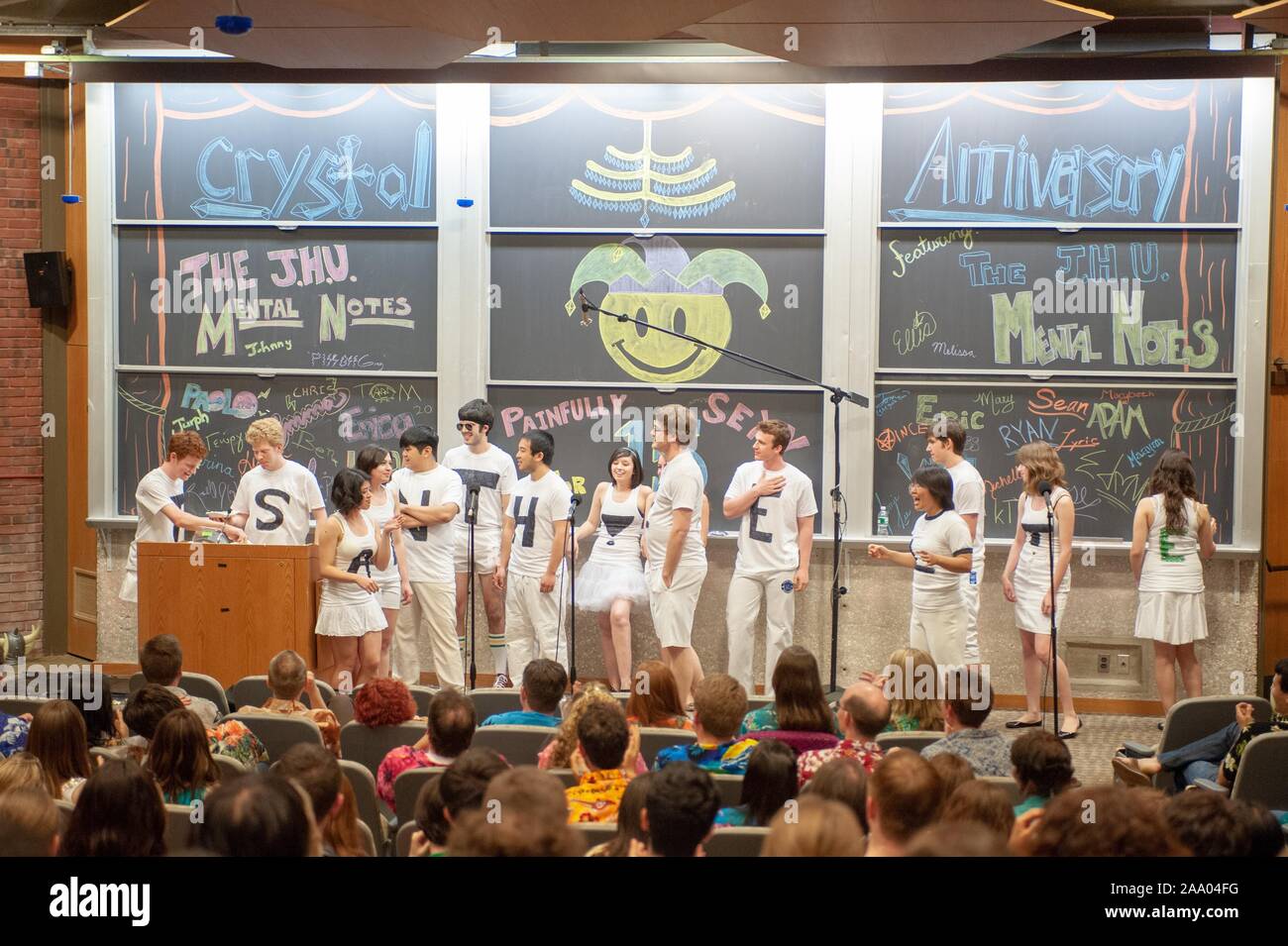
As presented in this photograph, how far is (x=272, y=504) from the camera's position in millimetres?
8188

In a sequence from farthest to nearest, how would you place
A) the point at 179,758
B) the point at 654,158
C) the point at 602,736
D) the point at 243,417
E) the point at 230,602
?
the point at 243,417 → the point at 654,158 → the point at 230,602 → the point at 602,736 → the point at 179,758

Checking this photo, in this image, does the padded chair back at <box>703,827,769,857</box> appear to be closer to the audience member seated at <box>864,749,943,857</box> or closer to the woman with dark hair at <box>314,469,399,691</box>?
the audience member seated at <box>864,749,943,857</box>

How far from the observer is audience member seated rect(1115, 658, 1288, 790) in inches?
196

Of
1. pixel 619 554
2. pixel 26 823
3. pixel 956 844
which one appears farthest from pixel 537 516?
pixel 956 844

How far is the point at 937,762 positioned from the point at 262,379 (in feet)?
21.9

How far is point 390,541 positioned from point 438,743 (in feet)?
10.9

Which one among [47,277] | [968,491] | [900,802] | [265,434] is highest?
[47,277]

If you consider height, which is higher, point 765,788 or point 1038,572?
point 1038,572

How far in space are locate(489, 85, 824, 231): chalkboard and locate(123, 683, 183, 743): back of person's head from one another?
4952mm

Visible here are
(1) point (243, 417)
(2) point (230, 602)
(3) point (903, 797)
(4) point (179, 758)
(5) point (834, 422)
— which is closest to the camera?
(3) point (903, 797)

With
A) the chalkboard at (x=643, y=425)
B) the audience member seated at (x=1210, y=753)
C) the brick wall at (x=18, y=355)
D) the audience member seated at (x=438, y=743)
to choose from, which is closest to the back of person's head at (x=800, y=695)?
the audience member seated at (x=438, y=743)

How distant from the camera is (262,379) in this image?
9211 mm

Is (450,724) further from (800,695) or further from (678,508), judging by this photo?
(678,508)

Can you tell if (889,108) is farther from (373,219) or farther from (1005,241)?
(373,219)
